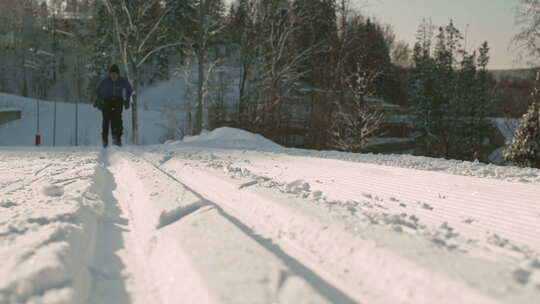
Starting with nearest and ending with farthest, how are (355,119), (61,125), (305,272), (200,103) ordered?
(305,272)
(200,103)
(355,119)
(61,125)

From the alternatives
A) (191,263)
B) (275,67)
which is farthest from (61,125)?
(191,263)

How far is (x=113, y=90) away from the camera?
8766 millimetres

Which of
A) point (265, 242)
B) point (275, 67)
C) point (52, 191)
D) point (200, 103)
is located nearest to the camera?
point (265, 242)

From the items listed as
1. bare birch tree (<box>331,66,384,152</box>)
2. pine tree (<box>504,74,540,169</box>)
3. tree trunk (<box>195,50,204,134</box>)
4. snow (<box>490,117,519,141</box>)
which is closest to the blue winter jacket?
tree trunk (<box>195,50,204,134</box>)

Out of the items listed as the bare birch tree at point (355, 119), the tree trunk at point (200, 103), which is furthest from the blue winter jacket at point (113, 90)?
the bare birch tree at point (355, 119)

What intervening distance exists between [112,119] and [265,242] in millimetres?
7905

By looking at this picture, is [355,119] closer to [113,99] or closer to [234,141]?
[234,141]

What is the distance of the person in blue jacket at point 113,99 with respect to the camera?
8.70 meters

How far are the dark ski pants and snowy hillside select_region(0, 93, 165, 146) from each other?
748 inches

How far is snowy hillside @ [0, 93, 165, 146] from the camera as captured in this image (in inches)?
1278

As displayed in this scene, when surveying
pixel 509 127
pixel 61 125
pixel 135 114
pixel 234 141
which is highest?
pixel 509 127

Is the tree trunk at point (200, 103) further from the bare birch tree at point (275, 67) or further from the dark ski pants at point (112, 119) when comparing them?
the dark ski pants at point (112, 119)

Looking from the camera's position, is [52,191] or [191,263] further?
[52,191]

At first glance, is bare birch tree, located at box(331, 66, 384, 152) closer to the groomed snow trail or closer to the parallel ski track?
the groomed snow trail
